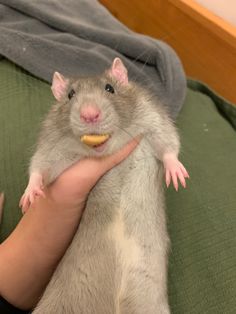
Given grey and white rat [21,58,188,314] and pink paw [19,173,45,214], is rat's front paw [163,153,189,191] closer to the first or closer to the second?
grey and white rat [21,58,188,314]

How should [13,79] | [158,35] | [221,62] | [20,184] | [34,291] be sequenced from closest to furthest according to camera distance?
[34,291] < [20,184] < [13,79] < [221,62] < [158,35]

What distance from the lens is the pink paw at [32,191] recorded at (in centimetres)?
102

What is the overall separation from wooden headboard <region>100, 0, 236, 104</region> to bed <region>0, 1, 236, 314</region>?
3.1 inches

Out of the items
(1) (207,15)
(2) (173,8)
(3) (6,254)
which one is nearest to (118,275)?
(3) (6,254)

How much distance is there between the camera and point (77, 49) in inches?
61.9

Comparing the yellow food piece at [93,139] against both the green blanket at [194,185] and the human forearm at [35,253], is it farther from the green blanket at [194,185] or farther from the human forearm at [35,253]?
the green blanket at [194,185]

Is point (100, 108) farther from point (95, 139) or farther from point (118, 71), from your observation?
point (118, 71)

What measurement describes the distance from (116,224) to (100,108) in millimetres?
260

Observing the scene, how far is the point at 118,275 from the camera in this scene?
3.00ft

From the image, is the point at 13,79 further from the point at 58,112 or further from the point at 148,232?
the point at 148,232

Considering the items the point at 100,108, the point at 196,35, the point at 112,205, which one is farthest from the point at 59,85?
the point at 196,35

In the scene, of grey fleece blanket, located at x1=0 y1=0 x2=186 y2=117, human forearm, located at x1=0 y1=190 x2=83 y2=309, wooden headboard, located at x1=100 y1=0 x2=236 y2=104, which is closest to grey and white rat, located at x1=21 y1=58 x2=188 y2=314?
human forearm, located at x1=0 y1=190 x2=83 y2=309

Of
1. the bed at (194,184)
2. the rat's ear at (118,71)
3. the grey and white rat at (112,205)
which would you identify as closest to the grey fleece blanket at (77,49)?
the bed at (194,184)

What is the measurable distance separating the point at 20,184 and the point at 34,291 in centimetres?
31
